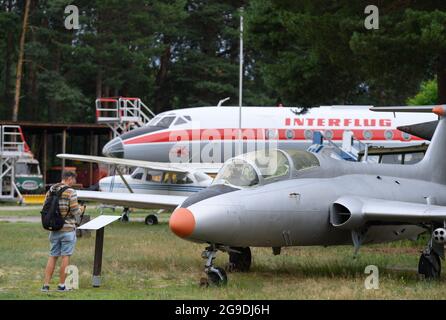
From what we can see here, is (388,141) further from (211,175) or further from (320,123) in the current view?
(211,175)

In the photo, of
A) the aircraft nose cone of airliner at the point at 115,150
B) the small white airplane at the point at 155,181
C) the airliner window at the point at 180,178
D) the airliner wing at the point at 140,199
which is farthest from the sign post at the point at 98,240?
the aircraft nose cone of airliner at the point at 115,150

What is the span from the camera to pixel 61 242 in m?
11.8

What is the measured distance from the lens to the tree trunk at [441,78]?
67.5ft

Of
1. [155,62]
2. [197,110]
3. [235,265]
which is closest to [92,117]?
[155,62]

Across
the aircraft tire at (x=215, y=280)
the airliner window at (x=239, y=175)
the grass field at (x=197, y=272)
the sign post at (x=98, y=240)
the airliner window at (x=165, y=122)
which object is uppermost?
the airliner window at (x=165, y=122)

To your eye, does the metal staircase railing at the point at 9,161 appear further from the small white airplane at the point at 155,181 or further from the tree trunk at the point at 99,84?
the small white airplane at the point at 155,181

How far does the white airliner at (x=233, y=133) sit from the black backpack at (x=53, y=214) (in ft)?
67.0

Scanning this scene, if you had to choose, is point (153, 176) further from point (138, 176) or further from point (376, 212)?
point (376, 212)

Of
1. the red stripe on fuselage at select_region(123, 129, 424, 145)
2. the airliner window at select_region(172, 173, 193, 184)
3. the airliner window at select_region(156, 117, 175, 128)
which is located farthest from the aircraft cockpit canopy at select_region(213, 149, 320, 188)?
the airliner window at select_region(156, 117, 175, 128)

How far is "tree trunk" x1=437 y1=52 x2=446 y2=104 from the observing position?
67.5ft

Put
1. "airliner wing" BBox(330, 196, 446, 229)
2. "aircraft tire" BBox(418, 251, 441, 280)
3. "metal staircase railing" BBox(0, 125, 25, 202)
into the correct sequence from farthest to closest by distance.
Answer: "metal staircase railing" BBox(0, 125, 25, 202), "aircraft tire" BBox(418, 251, 441, 280), "airliner wing" BBox(330, 196, 446, 229)

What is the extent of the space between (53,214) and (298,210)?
3.64 metres

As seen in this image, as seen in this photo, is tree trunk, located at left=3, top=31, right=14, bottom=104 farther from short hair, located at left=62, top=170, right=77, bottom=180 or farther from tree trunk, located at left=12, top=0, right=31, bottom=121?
short hair, located at left=62, top=170, right=77, bottom=180

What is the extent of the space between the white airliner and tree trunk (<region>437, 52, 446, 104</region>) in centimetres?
1095
